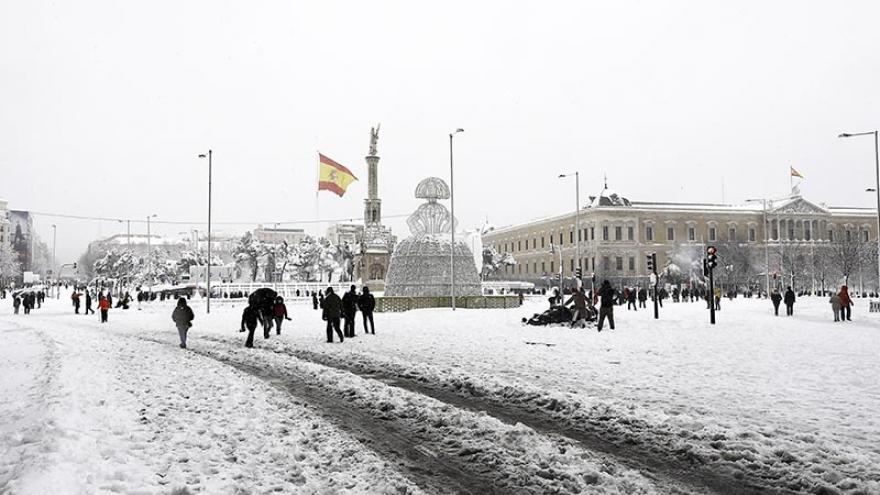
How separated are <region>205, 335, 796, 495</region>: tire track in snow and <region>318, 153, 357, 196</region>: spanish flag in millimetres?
39522

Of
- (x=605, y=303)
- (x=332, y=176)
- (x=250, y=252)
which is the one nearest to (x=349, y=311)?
(x=605, y=303)

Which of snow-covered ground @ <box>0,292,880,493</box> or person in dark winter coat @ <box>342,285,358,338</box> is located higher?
person in dark winter coat @ <box>342,285,358,338</box>

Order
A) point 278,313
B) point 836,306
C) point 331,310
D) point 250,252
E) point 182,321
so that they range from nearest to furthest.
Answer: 1. point 182,321
2. point 331,310
3. point 278,313
4. point 836,306
5. point 250,252

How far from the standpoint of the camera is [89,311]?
1779 inches

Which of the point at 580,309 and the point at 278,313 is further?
the point at 580,309

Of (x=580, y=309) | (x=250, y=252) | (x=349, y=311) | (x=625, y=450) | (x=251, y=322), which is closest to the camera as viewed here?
(x=625, y=450)

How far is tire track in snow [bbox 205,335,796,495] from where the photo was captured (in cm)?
671

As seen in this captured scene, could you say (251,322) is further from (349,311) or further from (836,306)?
(836,306)

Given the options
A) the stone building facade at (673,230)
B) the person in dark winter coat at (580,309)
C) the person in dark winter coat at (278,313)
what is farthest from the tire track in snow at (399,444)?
the stone building facade at (673,230)

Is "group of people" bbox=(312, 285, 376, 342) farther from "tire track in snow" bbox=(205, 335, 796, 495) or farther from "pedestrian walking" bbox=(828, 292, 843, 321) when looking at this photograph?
"pedestrian walking" bbox=(828, 292, 843, 321)

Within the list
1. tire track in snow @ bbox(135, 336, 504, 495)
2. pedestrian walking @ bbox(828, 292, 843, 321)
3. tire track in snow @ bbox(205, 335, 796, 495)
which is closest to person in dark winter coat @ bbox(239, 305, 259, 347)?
tire track in snow @ bbox(135, 336, 504, 495)

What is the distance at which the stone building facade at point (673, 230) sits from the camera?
94.3 m

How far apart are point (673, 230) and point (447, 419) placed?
9281 centimetres

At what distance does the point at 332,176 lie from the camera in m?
51.7
